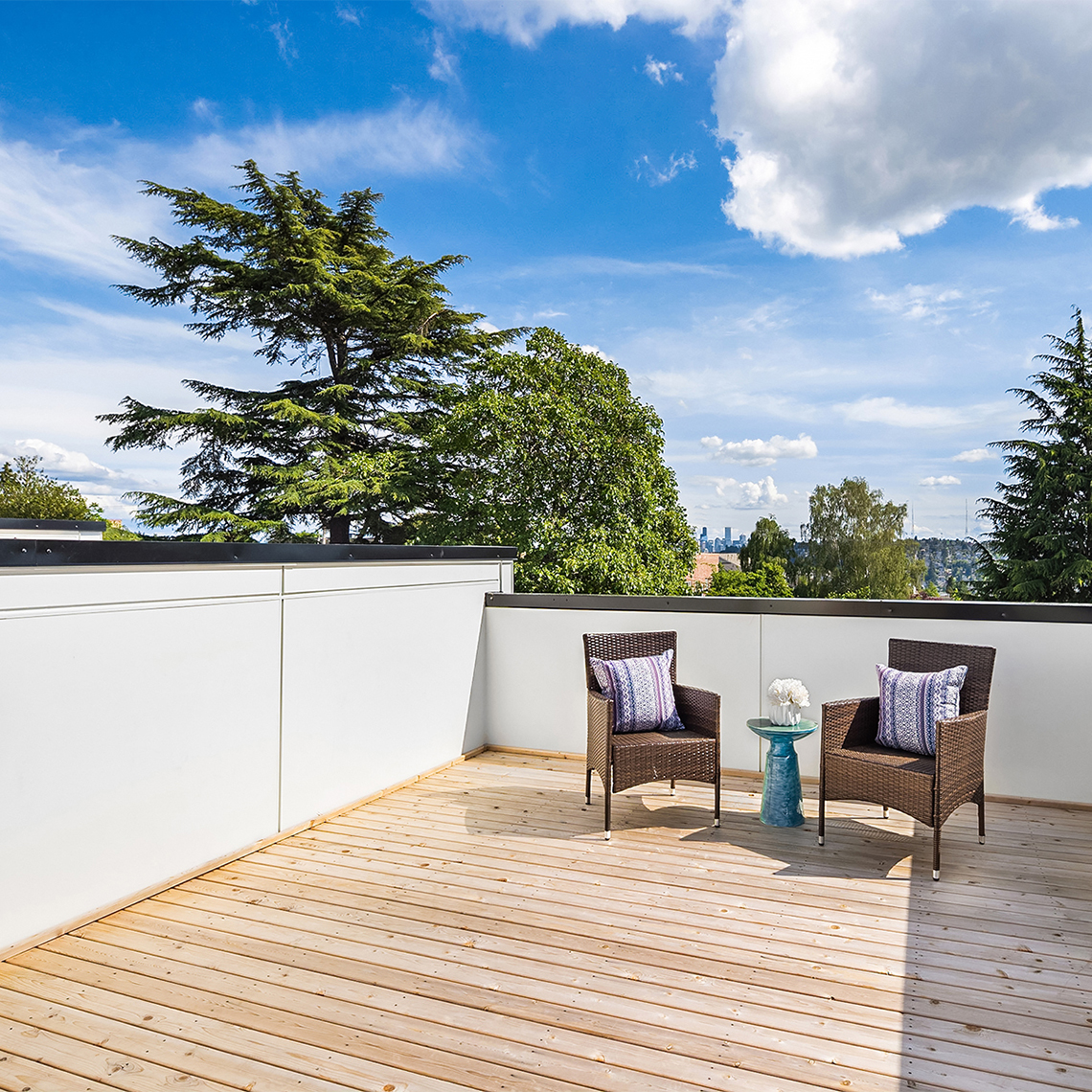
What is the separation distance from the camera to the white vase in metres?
3.83

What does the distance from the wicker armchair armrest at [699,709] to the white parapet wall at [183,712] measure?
155cm

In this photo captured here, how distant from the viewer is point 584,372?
34.8 feet

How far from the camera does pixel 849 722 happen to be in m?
3.68

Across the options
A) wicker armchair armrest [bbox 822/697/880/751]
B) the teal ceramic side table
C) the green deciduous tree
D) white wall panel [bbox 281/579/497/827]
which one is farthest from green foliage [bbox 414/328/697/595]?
the green deciduous tree

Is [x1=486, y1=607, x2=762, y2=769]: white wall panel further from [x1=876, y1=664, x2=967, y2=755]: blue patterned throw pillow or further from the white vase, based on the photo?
[x1=876, y1=664, x2=967, y2=755]: blue patterned throw pillow

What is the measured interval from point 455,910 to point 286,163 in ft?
61.1

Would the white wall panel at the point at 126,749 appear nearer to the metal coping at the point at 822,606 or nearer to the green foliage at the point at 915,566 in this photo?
the metal coping at the point at 822,606

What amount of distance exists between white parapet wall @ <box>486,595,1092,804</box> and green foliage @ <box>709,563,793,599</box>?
14503 mm

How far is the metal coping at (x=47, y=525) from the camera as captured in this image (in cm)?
728

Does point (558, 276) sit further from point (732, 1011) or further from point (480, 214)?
point (732, 1011)

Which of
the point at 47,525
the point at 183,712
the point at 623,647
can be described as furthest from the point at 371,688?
the point at 47,525

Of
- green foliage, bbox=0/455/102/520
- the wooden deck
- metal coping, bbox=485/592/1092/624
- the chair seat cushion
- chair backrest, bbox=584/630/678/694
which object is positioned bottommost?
the wooden deck

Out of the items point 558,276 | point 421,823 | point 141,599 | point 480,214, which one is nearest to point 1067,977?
point 421,823

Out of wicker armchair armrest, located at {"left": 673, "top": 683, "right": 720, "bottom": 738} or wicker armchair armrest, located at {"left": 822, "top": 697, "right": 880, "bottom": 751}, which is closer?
wicker armchair armrest, located at {"left": 822, "top": 697, "right": 880, "bottom": 751}
